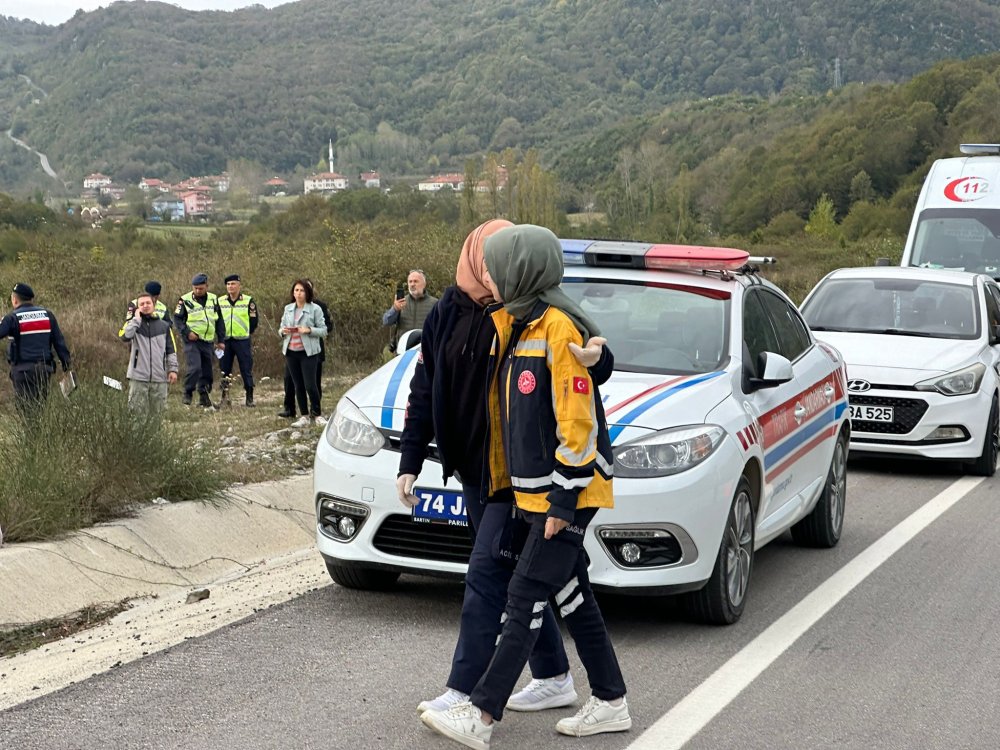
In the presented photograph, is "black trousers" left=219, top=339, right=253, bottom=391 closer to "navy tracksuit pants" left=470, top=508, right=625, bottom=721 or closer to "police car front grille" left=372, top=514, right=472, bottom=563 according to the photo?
"police car front grille" left=372, top=514, right=472, bottom=563

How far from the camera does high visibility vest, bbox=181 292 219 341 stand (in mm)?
18047

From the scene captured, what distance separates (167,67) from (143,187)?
5474 centimetres

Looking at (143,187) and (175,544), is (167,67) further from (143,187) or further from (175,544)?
(175,544)

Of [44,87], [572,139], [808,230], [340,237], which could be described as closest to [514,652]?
[340,237]

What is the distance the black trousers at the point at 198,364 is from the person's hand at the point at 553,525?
46.1 ft

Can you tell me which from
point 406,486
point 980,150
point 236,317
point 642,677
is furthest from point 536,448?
point 980,150

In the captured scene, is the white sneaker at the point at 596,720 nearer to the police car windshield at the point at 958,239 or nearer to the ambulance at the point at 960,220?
the ambulance at the point at 960,220

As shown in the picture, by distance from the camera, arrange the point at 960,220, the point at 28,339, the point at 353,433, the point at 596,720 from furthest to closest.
→ the point at 960,220, the point at 28,339, the point at 353,433, the point at 596,720

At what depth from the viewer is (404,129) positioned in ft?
579

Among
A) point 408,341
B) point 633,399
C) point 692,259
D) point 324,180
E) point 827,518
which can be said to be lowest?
point 324,180

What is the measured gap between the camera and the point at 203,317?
18.1 meters

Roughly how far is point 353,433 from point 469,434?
1817 mm

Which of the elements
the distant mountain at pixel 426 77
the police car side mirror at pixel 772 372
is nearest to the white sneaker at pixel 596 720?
the police car side mirror at pixel 772 372

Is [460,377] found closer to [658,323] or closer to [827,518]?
[658,323]
